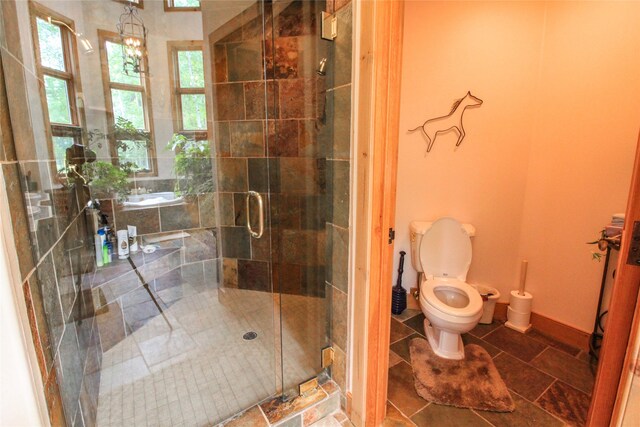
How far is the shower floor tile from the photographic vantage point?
5.09 feet

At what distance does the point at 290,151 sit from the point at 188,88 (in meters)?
1.27

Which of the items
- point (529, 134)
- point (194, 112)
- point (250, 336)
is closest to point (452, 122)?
point (529, 134)

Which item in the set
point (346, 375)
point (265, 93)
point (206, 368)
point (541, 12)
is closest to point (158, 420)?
point (206, 368)

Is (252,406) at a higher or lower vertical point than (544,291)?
lower

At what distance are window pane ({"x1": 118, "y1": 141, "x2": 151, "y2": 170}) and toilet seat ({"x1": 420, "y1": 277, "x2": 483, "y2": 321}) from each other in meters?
2.37

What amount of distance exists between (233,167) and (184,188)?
1.49 feet

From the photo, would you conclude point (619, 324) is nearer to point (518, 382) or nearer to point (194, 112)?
point (518, 382)

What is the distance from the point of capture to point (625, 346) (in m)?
0.91

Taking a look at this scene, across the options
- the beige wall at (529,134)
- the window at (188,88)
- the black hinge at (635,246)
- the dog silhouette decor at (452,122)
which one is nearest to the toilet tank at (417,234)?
the beige wall at (529,134)

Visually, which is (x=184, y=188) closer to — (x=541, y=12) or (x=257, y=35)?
(x=257, y=35)

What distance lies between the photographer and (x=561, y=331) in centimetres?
227

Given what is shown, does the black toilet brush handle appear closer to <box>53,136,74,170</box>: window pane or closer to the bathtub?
the bathtub

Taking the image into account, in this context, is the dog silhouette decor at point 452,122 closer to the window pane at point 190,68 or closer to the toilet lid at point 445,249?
the toilet lid at point 445,249

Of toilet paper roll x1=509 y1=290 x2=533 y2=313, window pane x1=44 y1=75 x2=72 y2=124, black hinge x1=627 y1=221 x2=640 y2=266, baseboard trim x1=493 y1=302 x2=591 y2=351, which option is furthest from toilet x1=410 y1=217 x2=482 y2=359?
window pane x1=44 y1=75 x2=72 y2=124
